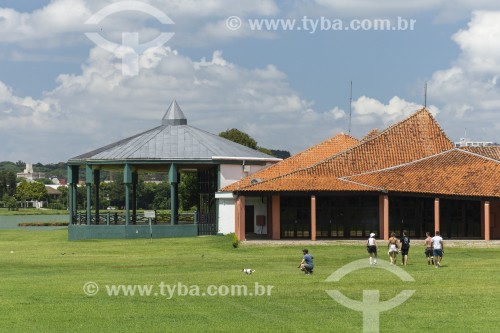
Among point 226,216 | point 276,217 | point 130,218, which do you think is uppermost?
point 276,217

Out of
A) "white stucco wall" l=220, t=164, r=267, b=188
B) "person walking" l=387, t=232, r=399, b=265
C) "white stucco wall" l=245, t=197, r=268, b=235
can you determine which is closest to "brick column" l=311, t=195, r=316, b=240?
"white stucco wall" l=245, t=197, r=268, b=235

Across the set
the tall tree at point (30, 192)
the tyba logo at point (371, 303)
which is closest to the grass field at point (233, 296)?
the tyba logo at point (371, 303)

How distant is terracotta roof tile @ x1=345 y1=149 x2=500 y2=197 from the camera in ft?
177

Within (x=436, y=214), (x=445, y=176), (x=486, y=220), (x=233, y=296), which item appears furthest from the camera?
(x=445, y=176)

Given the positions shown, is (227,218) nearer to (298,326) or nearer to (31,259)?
(31,259)

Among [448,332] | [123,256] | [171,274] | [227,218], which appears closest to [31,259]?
[123,256]

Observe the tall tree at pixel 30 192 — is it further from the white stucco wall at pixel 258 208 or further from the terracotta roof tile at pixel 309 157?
the white stucco wall at pixel 258 208

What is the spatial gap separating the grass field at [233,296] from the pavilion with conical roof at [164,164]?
1529 cm

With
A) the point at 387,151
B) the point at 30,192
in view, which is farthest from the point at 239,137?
the point at 30,192

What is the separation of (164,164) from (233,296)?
36457 millimetres

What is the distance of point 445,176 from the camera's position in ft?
186

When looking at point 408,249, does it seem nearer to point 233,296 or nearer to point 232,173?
point 233,296

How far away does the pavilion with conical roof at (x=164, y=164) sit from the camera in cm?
6588

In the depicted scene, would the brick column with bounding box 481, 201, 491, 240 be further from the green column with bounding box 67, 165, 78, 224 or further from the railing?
the green column with bounding box 67, 165, 78, 224
